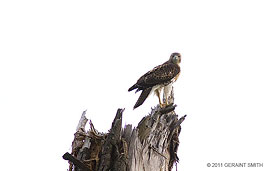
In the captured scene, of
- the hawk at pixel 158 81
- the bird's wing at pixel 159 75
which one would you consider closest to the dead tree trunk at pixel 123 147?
the hawk at pixel 158 81

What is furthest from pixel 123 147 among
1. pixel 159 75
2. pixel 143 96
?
pixel 159 75

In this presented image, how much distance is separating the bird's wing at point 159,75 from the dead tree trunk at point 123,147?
7.50 ft

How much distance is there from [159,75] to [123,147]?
3975 millimetres

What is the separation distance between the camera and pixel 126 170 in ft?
13.1

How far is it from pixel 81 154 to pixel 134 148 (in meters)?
0.80

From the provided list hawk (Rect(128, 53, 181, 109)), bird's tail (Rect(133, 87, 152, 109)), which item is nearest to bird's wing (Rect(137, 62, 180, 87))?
hawk (Rect(128, 53, 181, 109))

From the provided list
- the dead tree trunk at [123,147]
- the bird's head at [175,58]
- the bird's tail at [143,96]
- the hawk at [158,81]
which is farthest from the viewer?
the bird's head at [175,58]

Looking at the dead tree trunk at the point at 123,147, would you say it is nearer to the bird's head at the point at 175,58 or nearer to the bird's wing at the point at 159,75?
the bird's wing at the point at 159,75

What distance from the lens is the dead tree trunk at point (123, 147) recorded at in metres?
4.08

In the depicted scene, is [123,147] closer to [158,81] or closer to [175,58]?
[158,81]

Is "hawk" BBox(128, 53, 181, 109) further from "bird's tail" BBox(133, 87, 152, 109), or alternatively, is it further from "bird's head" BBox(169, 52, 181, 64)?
"bird's head" BBox(169, 52, 181, 64)

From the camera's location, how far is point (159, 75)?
311 inches

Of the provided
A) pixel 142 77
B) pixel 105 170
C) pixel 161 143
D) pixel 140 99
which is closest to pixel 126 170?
pixel 105 170

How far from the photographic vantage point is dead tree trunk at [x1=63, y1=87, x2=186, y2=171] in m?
4.08
